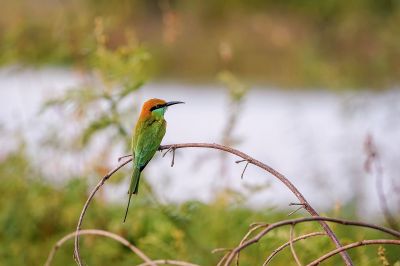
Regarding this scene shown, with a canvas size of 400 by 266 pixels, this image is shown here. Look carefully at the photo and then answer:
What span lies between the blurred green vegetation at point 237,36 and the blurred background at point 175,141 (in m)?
0.03

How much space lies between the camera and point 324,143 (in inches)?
318

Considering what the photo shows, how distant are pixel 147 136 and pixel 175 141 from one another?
492 cm

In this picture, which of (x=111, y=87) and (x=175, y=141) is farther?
(x=175, y=141)

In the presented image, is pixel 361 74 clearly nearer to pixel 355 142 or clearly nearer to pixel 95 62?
pixel 355 142

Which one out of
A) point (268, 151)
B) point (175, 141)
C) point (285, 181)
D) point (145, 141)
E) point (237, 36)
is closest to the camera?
point (285, 181)

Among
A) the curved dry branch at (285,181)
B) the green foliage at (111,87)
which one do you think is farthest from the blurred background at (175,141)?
the curved dry branch at (285,181)

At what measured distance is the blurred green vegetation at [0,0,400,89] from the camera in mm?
4434

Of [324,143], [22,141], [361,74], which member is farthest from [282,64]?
[22,141]

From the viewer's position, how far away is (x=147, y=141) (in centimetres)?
226

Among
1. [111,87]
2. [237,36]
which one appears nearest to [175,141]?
[111,87]

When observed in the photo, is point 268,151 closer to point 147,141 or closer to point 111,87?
point 111,87

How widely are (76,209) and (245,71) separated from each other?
11438 mm

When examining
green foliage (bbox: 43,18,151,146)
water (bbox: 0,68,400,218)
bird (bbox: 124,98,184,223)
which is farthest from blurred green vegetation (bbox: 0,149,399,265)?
bird (bbox: 124,98,184,223)

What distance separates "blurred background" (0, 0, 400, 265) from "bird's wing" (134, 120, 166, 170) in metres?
0.35
